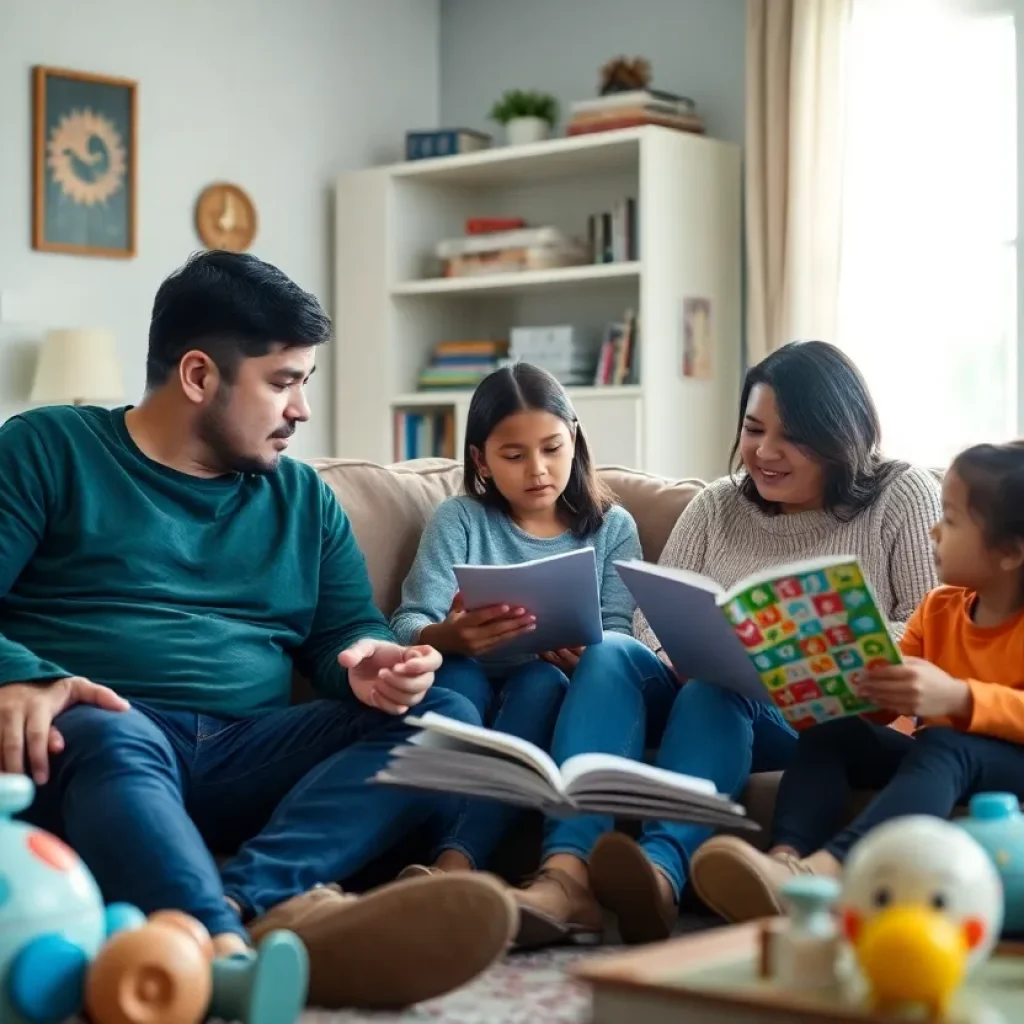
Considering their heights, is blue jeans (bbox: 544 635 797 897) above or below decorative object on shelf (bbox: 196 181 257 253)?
below

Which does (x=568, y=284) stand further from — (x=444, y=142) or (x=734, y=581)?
(x=734, y=581)

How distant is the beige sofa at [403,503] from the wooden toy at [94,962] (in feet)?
3.83

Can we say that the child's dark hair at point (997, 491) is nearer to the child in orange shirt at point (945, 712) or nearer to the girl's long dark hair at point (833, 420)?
the child in orange shirt at point (945, 712)

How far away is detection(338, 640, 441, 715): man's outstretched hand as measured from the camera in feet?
6.52

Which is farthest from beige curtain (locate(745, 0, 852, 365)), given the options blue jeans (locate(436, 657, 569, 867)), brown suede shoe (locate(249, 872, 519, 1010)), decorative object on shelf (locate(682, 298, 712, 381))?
brown suede shoe (locate(249, 872, 519, 1010))

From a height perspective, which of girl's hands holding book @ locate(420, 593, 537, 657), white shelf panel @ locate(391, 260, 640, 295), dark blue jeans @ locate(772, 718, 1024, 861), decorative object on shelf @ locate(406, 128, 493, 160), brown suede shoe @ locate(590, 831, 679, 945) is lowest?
brown suede shoe @ locate(590, 831, 679, 945)

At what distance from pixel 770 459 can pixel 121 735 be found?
106cm

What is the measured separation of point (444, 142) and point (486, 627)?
358 cm

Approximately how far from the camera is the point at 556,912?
1.95 m

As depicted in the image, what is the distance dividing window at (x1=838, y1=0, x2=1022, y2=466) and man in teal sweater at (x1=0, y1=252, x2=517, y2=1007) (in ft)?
9.00

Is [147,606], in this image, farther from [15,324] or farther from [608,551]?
[15,324]

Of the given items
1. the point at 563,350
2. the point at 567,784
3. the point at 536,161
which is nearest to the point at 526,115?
the point at 536,161

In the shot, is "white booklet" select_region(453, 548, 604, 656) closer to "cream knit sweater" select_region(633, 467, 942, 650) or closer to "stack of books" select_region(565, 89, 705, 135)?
"cream knit sweater" select_region(633, 467, 942, 650)

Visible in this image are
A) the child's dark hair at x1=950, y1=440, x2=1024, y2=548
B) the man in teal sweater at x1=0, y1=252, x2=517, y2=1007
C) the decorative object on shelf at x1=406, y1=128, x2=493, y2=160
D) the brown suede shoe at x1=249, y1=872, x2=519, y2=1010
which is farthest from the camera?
the decorative object on shelf at x1=406, y1=128, x2=493, y2=160
